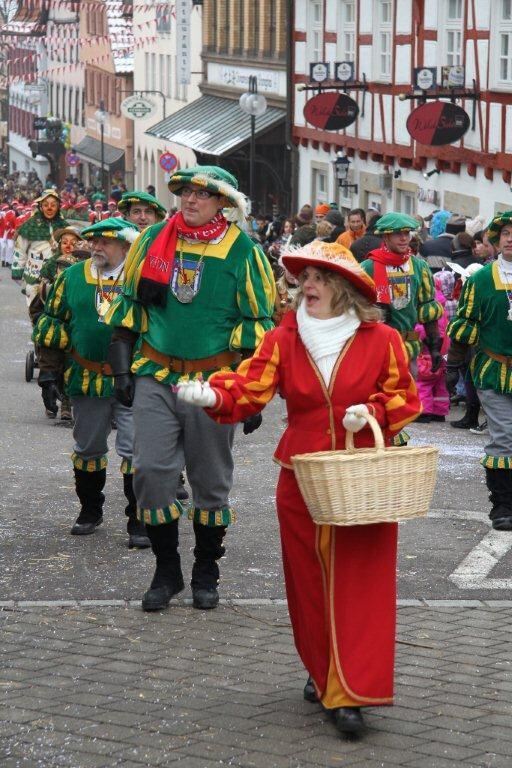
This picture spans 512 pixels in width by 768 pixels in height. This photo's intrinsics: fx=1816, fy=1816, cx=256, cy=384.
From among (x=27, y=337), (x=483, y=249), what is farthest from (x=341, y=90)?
(x=483, y=249)

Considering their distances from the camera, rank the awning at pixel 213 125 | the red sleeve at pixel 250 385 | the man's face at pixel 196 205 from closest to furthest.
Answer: the red sleeve at pixel 250 385 → the man's face at pixel 196 205 → the awning at pixel 213 125

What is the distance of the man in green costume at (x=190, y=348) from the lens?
7.70 metres

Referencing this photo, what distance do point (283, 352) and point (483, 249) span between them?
10062 millimetres

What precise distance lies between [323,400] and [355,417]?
24 cm

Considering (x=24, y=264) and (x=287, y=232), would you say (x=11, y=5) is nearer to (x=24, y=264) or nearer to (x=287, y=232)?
(x=287, y=232)

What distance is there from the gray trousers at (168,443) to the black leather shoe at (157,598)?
35 centimetres

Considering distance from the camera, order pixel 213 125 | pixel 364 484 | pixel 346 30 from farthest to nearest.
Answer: pixel 213 125, pixel 346 30, pixel 364 484

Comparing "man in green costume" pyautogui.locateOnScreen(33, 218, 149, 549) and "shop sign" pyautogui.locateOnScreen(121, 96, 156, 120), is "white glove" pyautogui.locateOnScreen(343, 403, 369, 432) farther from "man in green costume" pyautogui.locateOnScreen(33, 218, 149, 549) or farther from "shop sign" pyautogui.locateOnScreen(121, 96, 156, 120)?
"shop sign" pyautogui.locateOnScreen(121, 96, 156, 120)

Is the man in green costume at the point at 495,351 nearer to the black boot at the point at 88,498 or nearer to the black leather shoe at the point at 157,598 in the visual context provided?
the black boot at the point at 88,498

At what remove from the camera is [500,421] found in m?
9.81

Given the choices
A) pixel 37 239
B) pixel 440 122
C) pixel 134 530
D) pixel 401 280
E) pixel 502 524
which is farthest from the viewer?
pixel 440 122

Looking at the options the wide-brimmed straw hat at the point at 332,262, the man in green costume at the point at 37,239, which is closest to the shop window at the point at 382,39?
the man in green costume at the point at 37,239

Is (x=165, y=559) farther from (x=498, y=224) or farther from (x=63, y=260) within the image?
(x=63, y=260)

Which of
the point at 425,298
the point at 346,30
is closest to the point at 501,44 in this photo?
the point at 346,30
